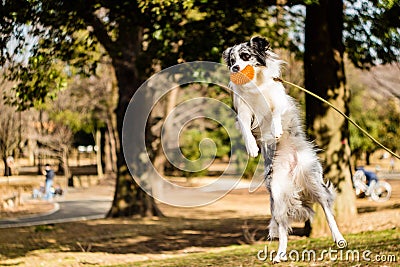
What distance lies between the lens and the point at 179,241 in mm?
18578

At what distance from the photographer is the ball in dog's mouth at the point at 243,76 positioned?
4836mm

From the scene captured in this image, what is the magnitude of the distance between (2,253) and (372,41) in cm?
1162

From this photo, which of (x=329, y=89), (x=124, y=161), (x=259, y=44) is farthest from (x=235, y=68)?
(x=124, y=161)

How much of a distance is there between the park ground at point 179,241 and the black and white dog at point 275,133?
2634 millimetres

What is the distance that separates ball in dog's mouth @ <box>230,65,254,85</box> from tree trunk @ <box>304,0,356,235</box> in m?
7.61

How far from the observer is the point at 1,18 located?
12.5 meters

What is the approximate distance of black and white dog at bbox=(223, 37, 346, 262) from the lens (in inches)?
193

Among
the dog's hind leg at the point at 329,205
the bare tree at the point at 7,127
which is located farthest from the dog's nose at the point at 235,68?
the bare tree at the point at 7,127

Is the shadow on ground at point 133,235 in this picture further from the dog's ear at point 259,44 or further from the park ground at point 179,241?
the dog's ear at point 259,44

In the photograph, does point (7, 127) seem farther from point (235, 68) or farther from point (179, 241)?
point (235, 68)

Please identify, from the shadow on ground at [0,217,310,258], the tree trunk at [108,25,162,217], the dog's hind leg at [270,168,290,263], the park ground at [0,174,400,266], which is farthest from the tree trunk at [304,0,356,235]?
the tree trunk at [108,25,162,217]

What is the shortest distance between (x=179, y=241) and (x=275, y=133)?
1412 centimetres

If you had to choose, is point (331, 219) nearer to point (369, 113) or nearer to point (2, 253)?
point (2, 253)

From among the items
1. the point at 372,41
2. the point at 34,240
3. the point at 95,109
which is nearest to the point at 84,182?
the point at 95,109
